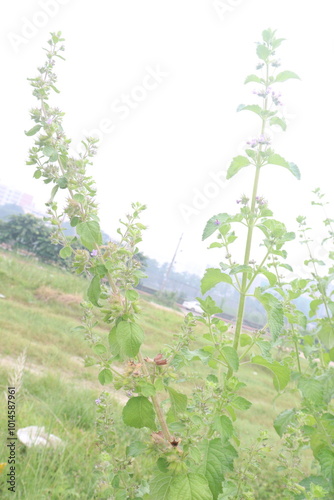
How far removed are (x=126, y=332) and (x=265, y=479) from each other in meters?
3.94

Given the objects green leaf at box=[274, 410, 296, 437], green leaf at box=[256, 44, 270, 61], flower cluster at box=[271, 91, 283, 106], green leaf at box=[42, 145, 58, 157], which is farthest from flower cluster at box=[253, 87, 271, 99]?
green leaf at box=[274, 410, 296, 437]

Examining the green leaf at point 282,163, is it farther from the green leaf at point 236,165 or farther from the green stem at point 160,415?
the green stem at point 160,415

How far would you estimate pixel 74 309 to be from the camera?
10281 mm

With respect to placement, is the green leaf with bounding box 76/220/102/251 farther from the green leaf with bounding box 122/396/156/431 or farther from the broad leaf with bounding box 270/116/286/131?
the broad leaf with bounding box 270/116/286/131

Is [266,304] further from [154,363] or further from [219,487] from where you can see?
[219,487]

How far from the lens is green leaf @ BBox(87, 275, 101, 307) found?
1.06m

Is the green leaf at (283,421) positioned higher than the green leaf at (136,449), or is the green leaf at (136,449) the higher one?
the green leaf at (283,421)

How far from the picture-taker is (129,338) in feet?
3.38

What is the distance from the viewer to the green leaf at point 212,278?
1.30m

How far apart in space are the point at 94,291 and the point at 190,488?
0.59 m

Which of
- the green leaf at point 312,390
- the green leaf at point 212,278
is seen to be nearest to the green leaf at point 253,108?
the green leaf at point 212,278

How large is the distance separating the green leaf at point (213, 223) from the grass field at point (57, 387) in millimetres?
368

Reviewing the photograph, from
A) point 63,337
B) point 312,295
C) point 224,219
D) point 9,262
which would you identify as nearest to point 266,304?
point 224,219

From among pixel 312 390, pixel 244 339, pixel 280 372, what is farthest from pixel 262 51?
pixel 312 390
